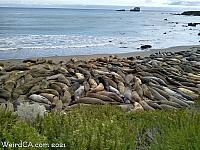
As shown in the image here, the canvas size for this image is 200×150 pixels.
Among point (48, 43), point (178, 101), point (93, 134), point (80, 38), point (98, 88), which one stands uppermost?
point (93, 134)

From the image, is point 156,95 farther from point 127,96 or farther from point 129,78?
point 129,78

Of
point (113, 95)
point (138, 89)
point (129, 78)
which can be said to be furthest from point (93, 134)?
point (129, 78)

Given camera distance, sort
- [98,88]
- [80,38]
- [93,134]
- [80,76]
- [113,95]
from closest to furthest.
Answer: [93,134], [113,95], [98,88], [80,76], [80,38]

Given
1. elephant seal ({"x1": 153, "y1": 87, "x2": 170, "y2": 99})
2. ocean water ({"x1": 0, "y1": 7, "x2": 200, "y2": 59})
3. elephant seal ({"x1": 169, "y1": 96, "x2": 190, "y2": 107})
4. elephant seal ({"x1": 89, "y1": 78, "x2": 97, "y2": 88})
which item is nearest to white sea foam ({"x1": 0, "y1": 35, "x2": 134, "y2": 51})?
ocean water ({"x1": 0, "y1": 7, "x2": 200, "y2": 59})

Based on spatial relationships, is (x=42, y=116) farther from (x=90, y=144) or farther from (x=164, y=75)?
(x=164, y=75)

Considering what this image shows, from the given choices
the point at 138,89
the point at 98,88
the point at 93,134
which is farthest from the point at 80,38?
the point at 93,134

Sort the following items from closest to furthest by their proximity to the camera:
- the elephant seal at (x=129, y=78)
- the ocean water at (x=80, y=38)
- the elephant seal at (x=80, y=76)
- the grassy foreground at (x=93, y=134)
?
the grassy foreground at (x=93, y=134), the elephant seal at (x=80, y=76), the elephant seal at (x=129, y=78), the ocean water at (x=80, y=38)

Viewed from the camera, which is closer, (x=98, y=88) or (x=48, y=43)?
(x=98, y=88)

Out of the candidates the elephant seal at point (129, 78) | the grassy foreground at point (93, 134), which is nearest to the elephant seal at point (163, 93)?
the elephant seal at point (129, 78)

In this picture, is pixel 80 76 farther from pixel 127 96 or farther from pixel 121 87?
pixel 127 96

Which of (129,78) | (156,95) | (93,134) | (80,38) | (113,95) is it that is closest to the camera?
(93,134)

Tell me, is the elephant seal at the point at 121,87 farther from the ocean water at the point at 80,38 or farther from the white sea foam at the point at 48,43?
the white sea foam at the point at 48,43

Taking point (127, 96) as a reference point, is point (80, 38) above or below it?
below

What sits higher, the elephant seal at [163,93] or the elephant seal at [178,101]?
the elephant seal at [163,93]
